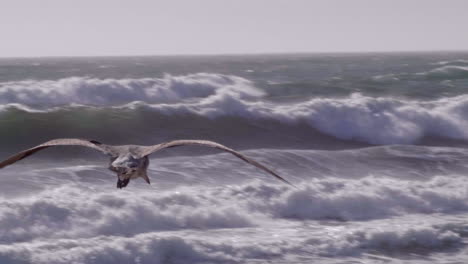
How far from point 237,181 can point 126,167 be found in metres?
7.94

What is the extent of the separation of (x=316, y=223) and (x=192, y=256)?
241 centimetres

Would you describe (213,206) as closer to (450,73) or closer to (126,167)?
(126,167)

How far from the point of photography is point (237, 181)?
40.4ft

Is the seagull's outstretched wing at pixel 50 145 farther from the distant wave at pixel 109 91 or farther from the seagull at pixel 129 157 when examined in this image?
the distant wave at pixel 109 91

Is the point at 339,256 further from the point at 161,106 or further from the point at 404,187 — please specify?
the point at 161,106

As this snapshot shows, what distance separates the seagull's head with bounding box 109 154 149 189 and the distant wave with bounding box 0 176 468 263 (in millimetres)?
4440

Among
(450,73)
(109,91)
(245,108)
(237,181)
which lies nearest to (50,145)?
(237,181)

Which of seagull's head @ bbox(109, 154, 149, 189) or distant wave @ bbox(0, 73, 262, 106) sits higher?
distant wave @ bbox(0, 73, 262, 106)

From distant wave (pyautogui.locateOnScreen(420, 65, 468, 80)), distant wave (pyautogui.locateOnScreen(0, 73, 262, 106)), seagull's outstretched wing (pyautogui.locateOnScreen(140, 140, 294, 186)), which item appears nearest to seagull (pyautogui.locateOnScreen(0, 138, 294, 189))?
seagull's outstretched wing (pyautogui.locateOnScreen(140, 140, 294, 186))

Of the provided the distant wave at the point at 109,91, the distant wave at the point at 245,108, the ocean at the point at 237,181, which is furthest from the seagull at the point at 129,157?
the distant wave at the point at 109,91

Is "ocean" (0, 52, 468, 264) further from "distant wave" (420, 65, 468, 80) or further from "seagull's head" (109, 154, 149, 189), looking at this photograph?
"distant wave" (420, 65, 468, 80)

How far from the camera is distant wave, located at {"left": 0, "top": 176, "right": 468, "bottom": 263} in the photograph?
9.12 metres

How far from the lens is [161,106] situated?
1941cm

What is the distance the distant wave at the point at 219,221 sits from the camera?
9.12 meters
